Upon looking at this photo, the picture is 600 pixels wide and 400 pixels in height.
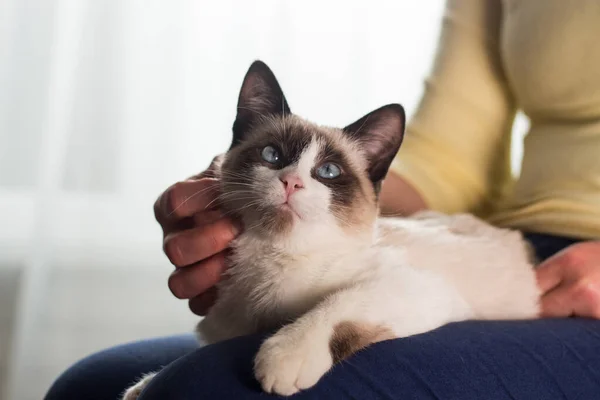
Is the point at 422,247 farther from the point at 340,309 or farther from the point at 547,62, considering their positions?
the point at 547,62

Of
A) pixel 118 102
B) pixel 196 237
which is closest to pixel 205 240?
pixel 196 237

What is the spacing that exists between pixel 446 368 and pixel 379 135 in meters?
0.44

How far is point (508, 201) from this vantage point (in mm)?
1437

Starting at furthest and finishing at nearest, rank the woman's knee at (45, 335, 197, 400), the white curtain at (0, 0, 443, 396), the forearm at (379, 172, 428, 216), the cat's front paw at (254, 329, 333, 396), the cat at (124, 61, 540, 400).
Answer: the white curtain at (0, 0, 443, 396), the forearm at (379, 172, 428, 216), the woman's knee at (45, 335, 197, 400), the cat at (124, 61, 540, 400), the cat's front paw at (254, 329, 333, 396)

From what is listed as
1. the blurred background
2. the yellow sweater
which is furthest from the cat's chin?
the blurred background

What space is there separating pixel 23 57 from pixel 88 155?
1.16 feet

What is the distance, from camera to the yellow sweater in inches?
47.7

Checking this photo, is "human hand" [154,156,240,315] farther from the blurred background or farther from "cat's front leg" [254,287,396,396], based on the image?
the blurred background

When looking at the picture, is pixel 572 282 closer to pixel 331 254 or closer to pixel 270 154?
pixel 331 254

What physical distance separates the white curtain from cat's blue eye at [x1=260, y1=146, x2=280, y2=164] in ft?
A: 3.44

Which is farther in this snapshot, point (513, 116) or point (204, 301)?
point (513, 116)

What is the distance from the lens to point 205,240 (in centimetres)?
100

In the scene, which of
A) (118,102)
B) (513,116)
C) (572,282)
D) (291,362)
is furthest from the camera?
(118,102)

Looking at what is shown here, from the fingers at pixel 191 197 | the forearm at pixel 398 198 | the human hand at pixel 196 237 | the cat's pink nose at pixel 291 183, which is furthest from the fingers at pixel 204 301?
the forearm at pixel 398 198
